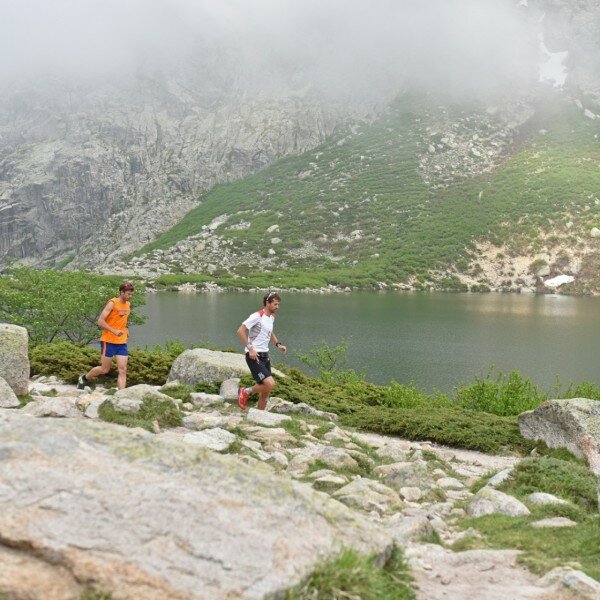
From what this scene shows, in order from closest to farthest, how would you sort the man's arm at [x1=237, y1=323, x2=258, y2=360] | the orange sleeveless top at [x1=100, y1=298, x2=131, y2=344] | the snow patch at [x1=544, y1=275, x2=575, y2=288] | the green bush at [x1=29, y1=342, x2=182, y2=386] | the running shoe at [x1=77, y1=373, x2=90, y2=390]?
the man's arm at [x1=237, y1=323, x2=258, y2=360] → the orange sleeveless top at [x1=100, y1=298, x2=131, y2=344] → the running shoe at [x1=77, y1=373, x2=90, y2=390] → the green bush at [x1=29, y1=342, x2=182, y2=386] → the snow patch at [x1=544, y1=275, x2=575, y2=288]

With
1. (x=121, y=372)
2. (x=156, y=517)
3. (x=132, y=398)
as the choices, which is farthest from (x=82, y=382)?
(x=156, y=517)

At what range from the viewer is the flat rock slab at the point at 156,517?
402 cm

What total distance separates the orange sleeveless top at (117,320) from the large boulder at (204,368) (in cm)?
439

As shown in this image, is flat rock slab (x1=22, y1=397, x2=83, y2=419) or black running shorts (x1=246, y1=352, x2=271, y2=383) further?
black running shorts (x1=246, y1=352, x2=271, y2=383)

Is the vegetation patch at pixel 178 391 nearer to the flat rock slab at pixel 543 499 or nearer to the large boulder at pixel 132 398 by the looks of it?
the large boulder at pixel 132 398

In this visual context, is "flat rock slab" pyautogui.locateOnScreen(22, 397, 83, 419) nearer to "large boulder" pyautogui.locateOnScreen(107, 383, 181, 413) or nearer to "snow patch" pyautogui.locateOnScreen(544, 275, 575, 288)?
"large boulder" pyautogui.locateOnScreen(107, 383, 181, 413)

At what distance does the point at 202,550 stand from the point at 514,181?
16010 cm

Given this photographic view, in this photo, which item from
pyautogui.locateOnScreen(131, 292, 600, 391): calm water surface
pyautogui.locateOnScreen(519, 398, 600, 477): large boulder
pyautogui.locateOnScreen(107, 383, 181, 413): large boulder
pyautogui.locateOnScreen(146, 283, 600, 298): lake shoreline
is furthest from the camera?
pyautogui.locateOnScreen(146, 283, 600, 298): lake shoreline

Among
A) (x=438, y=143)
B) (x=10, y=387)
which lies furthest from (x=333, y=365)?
(x=438, y=143)

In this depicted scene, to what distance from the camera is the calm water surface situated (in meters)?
44.5

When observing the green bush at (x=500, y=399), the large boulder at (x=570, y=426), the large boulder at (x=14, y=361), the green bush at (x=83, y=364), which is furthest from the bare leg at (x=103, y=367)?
the green bush at (x=500, y=399)

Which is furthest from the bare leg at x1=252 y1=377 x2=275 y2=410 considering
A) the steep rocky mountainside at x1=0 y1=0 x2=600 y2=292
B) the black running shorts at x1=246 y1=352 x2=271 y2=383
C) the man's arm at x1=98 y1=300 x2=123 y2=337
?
the steep rocky mountainside at x1=0 y1=0 x2=600 y2=292

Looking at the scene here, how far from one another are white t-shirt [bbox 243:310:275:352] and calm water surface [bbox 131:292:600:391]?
88.2ft

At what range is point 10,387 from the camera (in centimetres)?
1380
